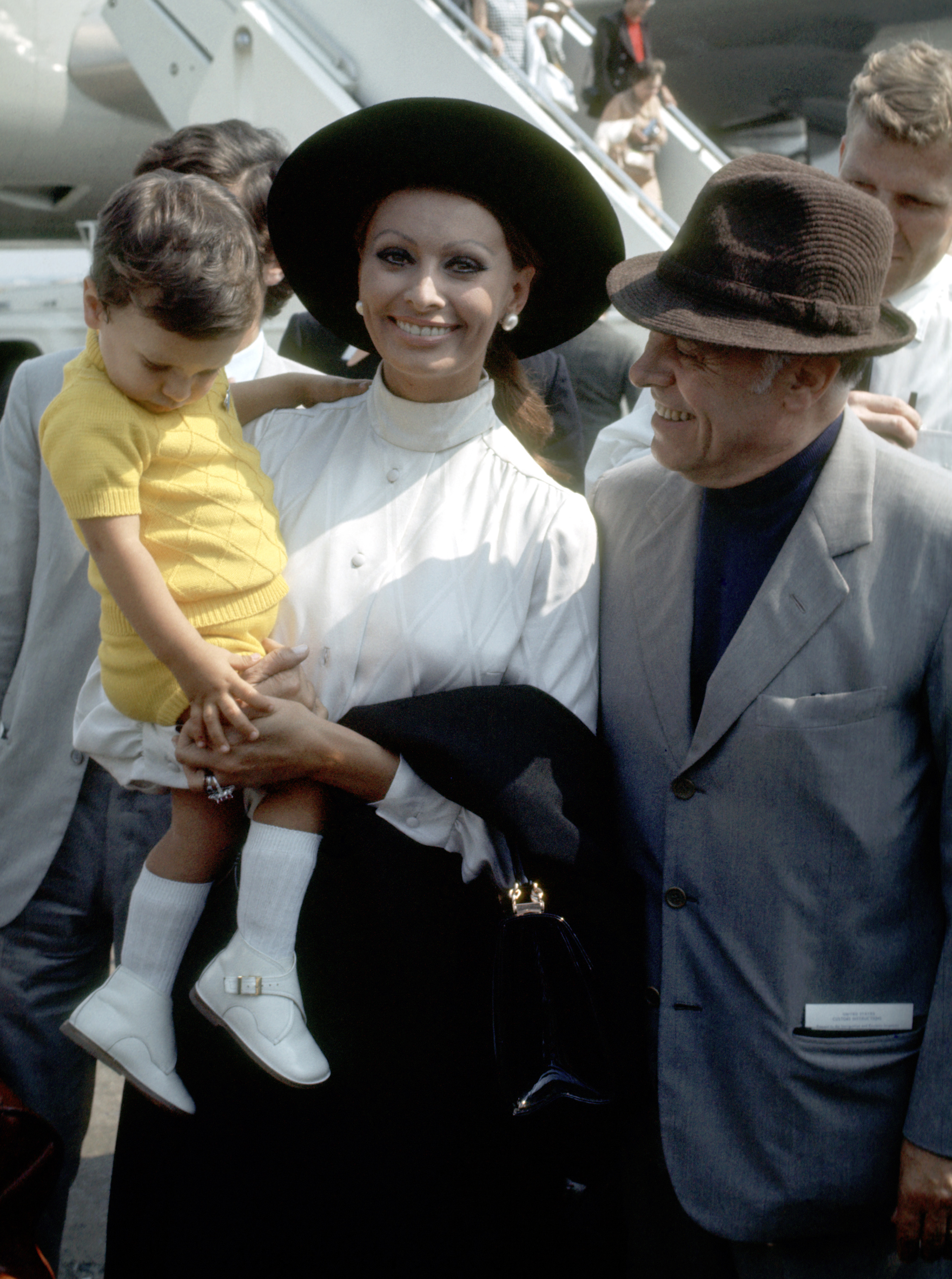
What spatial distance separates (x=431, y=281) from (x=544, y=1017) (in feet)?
4.19

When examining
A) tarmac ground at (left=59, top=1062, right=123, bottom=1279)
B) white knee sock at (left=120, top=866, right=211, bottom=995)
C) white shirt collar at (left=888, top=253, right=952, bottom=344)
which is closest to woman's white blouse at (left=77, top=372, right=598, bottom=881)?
white knee sock at (left=120, top=866, right=211, bottom=995)

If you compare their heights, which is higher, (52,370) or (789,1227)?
(52,370)

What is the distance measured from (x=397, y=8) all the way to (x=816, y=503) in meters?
6.04

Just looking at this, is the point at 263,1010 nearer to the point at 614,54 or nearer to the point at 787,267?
the point at 787,267

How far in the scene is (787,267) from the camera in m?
1.65

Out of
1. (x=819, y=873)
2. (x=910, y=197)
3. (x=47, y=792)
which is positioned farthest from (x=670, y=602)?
(x=47, y=792)

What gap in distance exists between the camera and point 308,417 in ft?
7.25

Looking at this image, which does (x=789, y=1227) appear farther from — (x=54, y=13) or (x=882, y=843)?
(x=54, y=13)

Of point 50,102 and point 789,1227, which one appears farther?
point 50,102

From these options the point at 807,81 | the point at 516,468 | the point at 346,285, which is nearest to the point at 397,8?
the point at 346,285

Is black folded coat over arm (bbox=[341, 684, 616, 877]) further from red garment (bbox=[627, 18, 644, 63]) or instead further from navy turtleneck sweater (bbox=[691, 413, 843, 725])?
red garment (bbox=[627, 18, 644, 63])

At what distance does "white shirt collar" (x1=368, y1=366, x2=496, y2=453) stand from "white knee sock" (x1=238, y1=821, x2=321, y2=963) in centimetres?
77

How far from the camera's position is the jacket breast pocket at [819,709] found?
65.5 inches

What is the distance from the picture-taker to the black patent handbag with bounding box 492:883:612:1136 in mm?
1730
